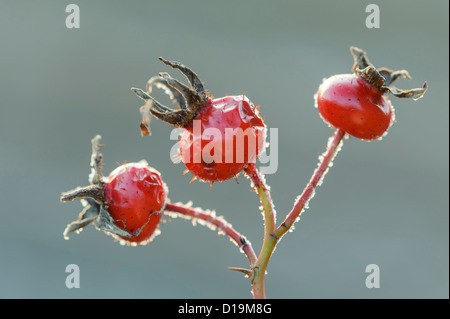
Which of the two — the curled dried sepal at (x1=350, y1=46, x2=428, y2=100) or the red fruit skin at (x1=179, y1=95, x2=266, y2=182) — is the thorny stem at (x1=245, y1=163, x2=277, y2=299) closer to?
the red fruit skin at (x1=179, y1=95, x2=266, y2=182)

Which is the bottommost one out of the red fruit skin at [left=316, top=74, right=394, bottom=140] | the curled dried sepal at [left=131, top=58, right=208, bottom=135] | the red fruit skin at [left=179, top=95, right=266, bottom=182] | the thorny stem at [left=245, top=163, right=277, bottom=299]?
the thorny stem at [left=245, top=163, right=277, bottom=299]

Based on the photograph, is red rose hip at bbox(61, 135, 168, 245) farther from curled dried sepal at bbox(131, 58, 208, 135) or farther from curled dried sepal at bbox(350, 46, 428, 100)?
curled dried sepal at bbox(350, 46, 428, 100)

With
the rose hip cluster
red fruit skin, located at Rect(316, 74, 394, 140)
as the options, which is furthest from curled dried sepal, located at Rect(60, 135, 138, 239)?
red fruit skin, located at Rect(316, 74, 394, 140)

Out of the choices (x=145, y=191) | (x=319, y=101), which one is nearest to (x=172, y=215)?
(x=145, y=191)

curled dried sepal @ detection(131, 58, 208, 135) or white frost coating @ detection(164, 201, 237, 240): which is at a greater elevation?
curled dried sepal @ detection(131, 58, 208, 135)

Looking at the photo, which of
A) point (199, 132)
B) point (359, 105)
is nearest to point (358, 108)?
point (359, 105)

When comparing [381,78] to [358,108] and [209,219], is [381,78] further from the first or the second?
[209,219]

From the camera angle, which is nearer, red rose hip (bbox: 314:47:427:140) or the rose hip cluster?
the rose hip cluster

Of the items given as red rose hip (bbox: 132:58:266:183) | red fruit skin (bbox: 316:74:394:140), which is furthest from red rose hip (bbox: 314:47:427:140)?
red rose hip (bbox: 132:58:266:183)
